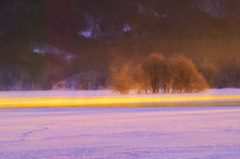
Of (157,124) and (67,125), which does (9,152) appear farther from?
(157,124)

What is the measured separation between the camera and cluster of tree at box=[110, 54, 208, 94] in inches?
1845

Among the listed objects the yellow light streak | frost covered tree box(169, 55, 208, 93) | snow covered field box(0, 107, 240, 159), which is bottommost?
snow covered field box(0, 107, 240, 159)

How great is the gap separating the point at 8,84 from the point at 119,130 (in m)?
125

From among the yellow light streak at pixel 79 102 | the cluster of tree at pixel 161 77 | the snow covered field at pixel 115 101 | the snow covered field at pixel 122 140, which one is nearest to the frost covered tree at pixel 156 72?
the cluster of tree at pixel 161 77

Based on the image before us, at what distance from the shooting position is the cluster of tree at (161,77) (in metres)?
46.9

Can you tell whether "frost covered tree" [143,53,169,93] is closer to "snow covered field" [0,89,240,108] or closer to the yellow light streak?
"snow covered field" [0,89,240,108]

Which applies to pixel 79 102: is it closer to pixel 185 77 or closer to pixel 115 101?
pixel 115 101

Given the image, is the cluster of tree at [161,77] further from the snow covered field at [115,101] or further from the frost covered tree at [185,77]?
the snow covered field at [115,101]

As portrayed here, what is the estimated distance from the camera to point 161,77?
160ft

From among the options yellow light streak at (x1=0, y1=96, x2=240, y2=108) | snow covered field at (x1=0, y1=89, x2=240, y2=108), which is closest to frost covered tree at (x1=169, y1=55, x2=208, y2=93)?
snow covered field at (x1=0, y1=89, x2=240, y2=108)

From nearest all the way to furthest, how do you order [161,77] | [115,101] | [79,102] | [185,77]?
[79,102] < [115,101] < [185,77] < [161,77]

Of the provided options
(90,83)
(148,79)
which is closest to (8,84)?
(90,83)

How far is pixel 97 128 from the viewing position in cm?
1074

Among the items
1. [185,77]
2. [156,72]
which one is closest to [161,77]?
[156,72]
